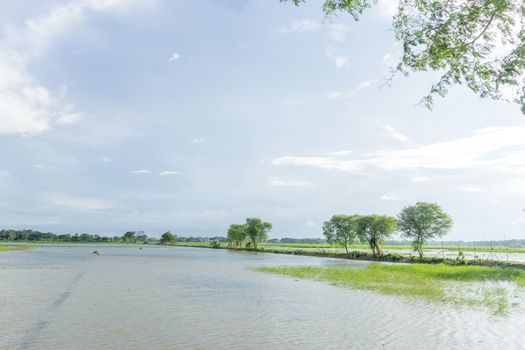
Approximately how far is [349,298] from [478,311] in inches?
382

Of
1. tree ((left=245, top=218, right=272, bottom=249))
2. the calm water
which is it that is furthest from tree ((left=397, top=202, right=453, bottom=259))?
tree ((left=245, top=218, right=272, bottom=249))

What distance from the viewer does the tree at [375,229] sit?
106 meters

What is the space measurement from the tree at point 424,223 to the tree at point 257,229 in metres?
92.5

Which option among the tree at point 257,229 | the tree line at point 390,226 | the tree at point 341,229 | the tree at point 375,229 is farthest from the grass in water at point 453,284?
the tree at point 257,229

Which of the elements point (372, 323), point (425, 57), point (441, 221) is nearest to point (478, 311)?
point (372, 323)

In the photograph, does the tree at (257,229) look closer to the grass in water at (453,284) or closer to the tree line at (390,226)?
the tree line at (390,226)

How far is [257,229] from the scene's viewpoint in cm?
18462

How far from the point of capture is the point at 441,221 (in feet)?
308

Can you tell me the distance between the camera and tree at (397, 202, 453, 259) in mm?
93812

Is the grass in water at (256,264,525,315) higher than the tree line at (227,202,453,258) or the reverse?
the reverse

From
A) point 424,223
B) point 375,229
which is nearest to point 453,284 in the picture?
point 424,223

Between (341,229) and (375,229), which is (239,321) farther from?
(341,229)

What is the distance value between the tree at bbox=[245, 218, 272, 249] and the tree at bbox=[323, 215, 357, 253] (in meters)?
55.7

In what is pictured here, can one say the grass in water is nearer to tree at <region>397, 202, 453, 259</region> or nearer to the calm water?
the calm water
